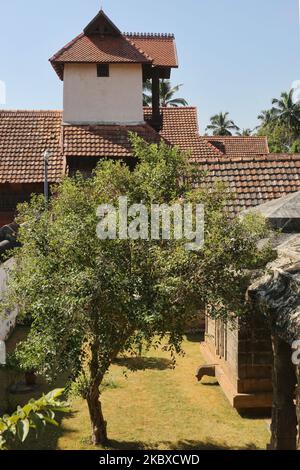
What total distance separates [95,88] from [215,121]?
39379 mm

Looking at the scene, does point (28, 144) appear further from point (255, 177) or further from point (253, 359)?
point (253, 359)

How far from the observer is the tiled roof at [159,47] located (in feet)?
73.8

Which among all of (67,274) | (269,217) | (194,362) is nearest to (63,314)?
(67,274)

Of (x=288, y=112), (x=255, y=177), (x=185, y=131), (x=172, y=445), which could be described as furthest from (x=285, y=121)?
(x=172, y=445)

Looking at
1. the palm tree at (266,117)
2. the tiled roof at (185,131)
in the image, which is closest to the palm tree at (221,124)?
the palm tree at (266,117)

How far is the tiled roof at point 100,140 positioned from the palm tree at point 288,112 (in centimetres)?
3215

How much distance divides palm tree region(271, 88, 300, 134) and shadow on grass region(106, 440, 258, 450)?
45560mm

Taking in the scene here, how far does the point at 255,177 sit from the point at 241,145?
57.6 feet

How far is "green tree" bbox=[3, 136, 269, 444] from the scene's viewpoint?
21.2ft

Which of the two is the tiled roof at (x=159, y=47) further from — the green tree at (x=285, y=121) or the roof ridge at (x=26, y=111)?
the green tree at (x=285, y=121)

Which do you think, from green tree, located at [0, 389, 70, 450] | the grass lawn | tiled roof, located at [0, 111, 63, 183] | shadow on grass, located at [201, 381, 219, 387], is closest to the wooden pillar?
tiled roof, located at [0, 111, 63, 183]

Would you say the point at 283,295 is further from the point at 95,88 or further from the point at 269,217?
the point at 95,88

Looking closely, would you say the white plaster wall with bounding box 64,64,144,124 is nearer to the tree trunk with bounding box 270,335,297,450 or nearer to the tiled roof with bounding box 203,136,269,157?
the tiled roof with bounding box 203,136,269,157

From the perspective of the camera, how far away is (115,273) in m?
6.52
